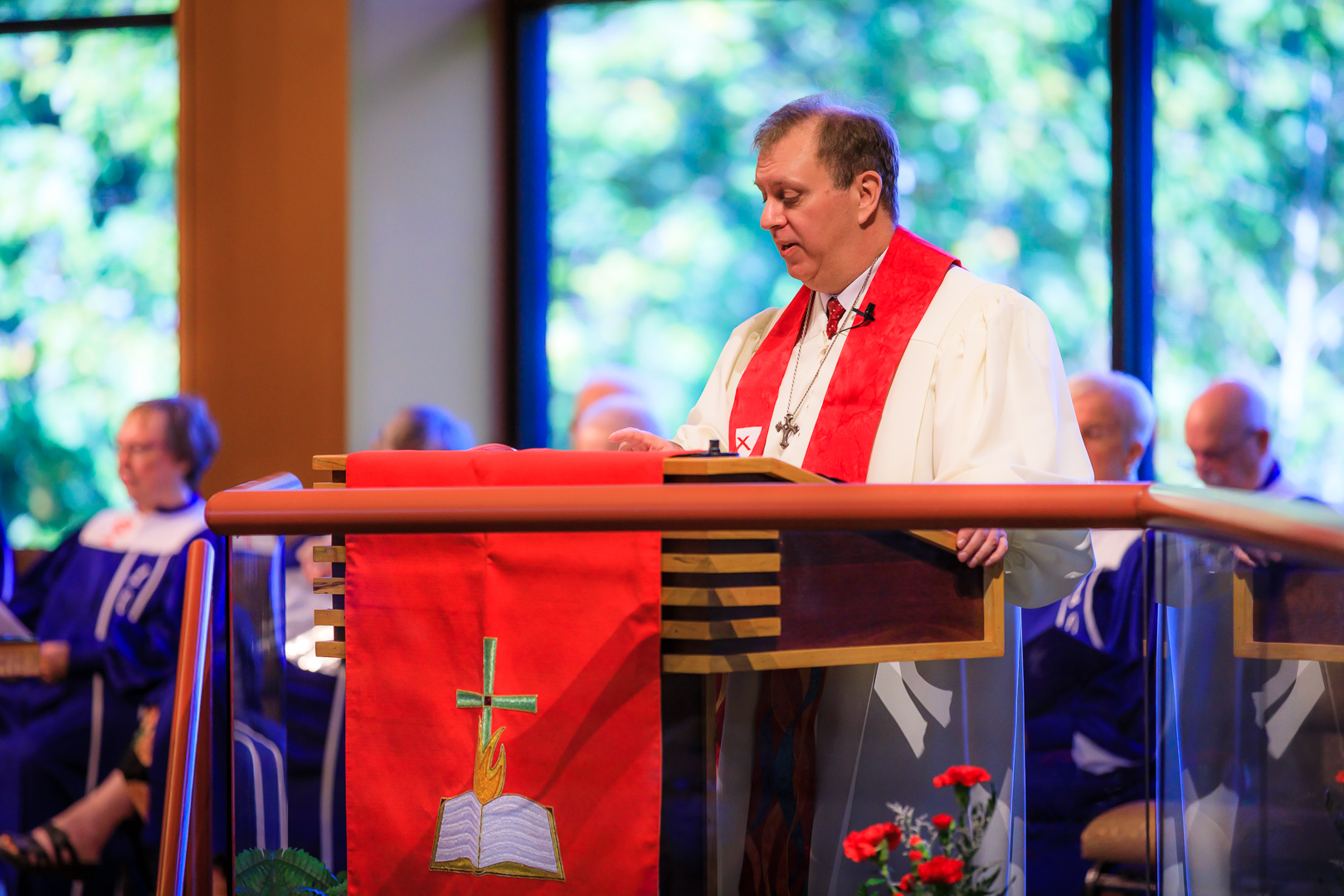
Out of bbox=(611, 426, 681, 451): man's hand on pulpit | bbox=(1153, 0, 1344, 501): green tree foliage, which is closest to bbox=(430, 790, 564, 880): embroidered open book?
bbox=(611, 426, 681, 451): man's hand on pulpit

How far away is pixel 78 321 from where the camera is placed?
5.71 metres

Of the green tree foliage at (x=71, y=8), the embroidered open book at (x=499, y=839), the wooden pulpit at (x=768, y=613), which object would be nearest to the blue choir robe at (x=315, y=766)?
the embroidered open book at (x=499, y=839)

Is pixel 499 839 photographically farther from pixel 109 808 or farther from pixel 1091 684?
pixel 109 808

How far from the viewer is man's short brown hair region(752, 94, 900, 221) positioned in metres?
2.34

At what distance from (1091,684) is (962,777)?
1.02 metres

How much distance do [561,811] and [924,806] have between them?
0.50 meters

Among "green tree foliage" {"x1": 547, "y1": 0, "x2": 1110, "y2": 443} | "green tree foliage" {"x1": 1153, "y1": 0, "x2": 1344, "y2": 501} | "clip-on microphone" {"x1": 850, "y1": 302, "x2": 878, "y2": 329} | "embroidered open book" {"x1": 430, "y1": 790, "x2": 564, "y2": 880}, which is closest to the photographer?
"embroidered open book" {"x1": 430, "y1": 790, "x2": 564, "y2": 880}

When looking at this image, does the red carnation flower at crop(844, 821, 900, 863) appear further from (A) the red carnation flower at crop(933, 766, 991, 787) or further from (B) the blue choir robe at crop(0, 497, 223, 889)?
(B) the blue choir robe at crop(0, 497, 223, 889)

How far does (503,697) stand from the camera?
1851mm

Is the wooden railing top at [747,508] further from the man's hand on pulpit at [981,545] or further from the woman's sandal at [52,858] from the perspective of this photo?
the woman's sandal at [52,858]

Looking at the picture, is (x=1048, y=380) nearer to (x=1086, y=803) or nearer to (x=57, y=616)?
(x=1086, y=803)

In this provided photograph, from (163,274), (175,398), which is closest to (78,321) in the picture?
(163,274)

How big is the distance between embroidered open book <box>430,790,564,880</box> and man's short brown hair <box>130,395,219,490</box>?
2990 millimetres

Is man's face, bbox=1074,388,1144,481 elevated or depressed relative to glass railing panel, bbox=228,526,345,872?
elevated
